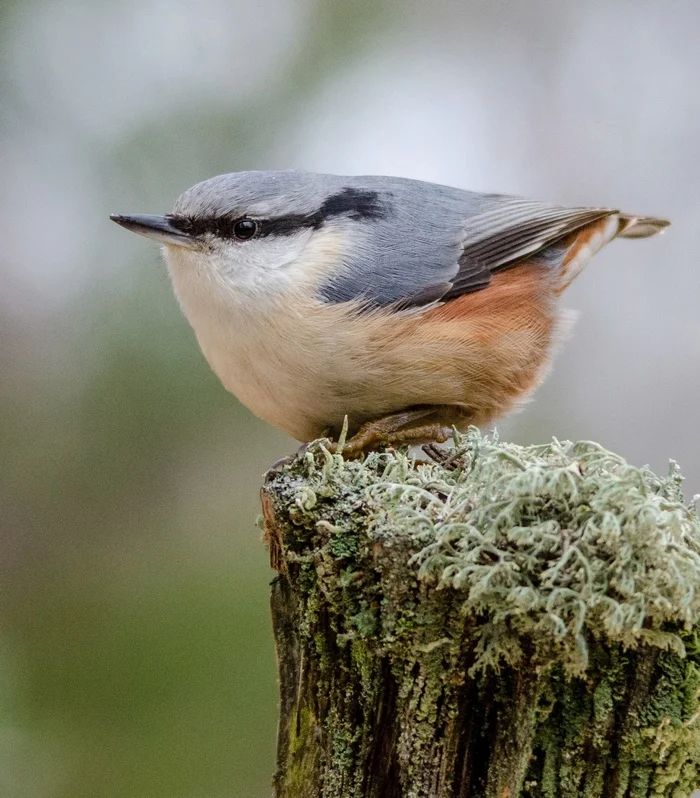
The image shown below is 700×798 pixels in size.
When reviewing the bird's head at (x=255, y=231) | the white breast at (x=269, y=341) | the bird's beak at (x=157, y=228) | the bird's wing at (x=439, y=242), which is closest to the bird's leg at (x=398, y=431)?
the white breast at (x=269, y=341)

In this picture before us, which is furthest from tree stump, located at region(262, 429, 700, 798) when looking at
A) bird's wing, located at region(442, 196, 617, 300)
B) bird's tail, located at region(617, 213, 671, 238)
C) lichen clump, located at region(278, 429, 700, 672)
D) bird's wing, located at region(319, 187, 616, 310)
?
bird's tail, located at region(617, 213, 671, 238)

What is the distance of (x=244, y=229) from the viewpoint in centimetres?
209

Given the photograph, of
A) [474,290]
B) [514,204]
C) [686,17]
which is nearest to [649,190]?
[686,17]

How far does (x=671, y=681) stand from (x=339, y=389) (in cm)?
101

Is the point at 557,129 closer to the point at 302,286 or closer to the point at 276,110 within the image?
the point at 276,110

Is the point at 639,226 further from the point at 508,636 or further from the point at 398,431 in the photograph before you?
the point at 508,636

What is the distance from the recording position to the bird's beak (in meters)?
2.02

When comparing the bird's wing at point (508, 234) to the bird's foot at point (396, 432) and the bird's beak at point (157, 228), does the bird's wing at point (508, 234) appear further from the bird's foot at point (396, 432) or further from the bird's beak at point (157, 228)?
the bird's beak at point (157, 228)

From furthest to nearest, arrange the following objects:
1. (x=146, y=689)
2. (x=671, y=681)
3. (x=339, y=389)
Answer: (x=146, y=689) < (x=339, y=389) < (x=671, y=681)

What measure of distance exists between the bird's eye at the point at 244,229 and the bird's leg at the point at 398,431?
1.91 ft

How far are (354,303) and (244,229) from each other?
389 mm

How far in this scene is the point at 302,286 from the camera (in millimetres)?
1985

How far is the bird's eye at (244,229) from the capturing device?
208cm

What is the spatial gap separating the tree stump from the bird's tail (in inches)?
61.5
